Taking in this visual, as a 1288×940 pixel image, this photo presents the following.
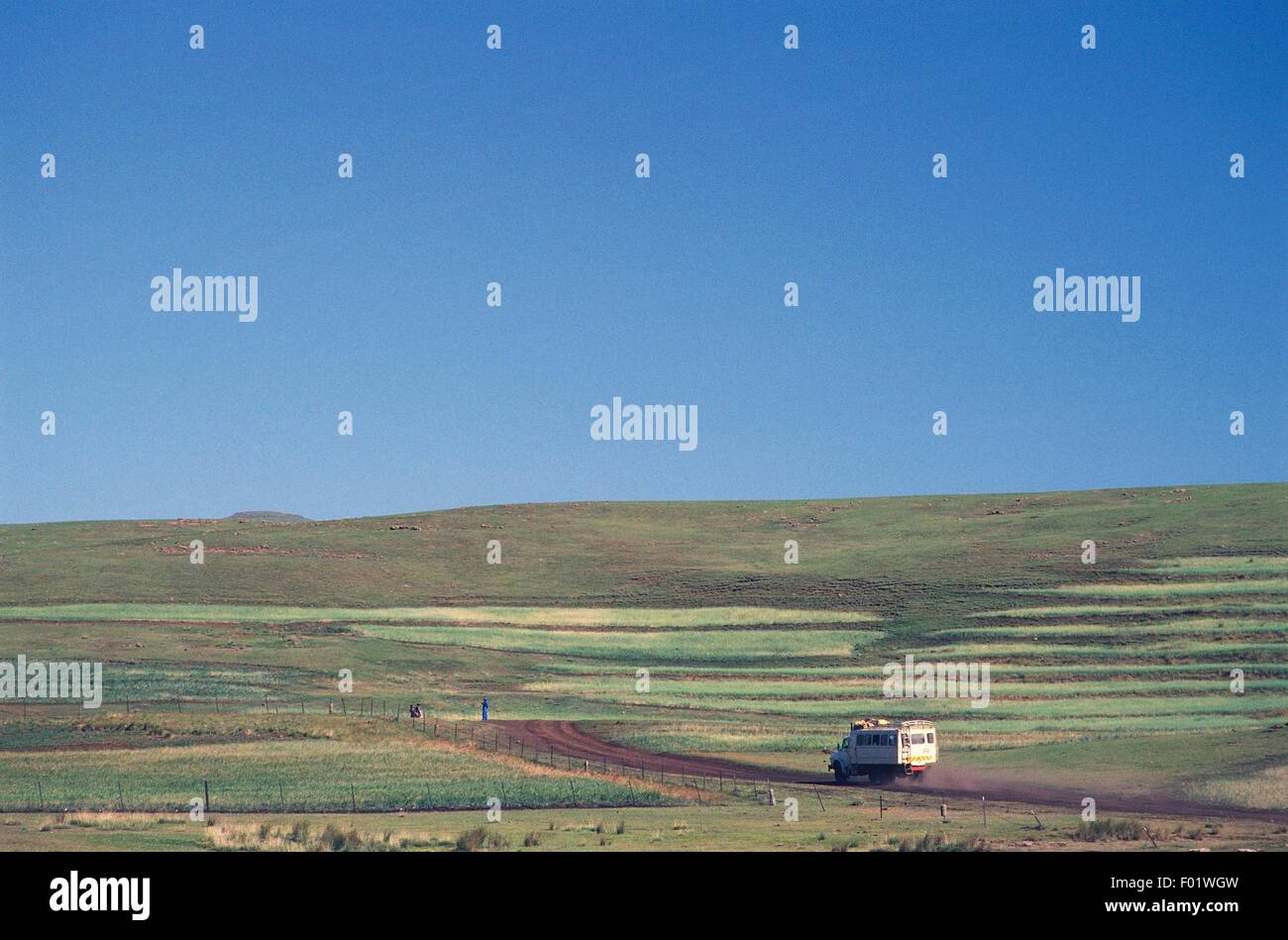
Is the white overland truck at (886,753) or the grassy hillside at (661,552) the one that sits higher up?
the grassy hillside at (661,552)

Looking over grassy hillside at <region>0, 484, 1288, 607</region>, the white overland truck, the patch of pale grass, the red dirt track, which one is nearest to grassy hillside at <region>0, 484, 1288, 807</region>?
the patch of pale grass

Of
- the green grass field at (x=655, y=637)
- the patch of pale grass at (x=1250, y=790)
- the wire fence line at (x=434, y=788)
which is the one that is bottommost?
the patch of pale grass at (x=1250, y=790)

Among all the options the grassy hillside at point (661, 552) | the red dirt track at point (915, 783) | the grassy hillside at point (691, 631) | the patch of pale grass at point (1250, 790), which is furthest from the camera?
the grassy hillside at point (661, 552)

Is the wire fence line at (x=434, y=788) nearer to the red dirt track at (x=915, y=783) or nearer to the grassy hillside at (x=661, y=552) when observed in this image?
the red dirt track at (x=915, y=783)

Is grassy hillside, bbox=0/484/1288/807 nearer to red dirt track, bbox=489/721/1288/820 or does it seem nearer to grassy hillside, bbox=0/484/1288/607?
grassy hillside, bbox=0/484/1288/607

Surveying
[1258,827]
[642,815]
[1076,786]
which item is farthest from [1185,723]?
[642,815]

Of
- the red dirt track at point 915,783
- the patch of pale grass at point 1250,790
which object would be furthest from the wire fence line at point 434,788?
the patch of pale grass at point 1250,790
